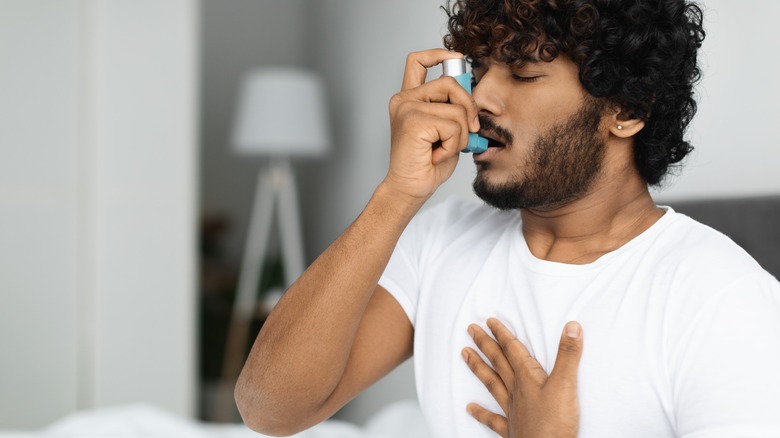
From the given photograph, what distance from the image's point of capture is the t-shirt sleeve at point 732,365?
0.95 metres

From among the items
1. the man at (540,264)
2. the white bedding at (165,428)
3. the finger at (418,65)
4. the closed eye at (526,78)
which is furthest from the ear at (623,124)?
the white bedding at (165,428)

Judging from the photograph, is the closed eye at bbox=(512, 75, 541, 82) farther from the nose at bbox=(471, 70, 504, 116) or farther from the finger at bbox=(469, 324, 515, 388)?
the finger at bbox=(469, 324, 515, 388)

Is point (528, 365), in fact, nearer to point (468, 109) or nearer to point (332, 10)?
point (468, 109)

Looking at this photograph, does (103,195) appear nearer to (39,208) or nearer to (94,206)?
(94,206)

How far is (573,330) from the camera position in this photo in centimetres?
114

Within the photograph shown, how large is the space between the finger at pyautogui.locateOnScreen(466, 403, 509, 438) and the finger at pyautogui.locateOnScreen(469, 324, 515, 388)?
5 centimetres

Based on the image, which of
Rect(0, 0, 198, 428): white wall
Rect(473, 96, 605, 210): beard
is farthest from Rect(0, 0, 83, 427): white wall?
Rect(473, 96, 605, 210): beard

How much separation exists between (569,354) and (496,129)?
13.6 inches

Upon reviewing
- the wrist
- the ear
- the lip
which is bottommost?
the wrist

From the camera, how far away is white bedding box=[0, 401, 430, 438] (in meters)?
1.98

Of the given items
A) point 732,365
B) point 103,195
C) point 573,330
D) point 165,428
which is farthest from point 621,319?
point 103,195

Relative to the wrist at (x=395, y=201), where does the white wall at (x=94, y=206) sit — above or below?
below

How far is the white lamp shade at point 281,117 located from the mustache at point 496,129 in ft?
7.77

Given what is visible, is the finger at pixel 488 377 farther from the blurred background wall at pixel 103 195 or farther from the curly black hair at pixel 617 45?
the blurred background wall at pixel 103 195
